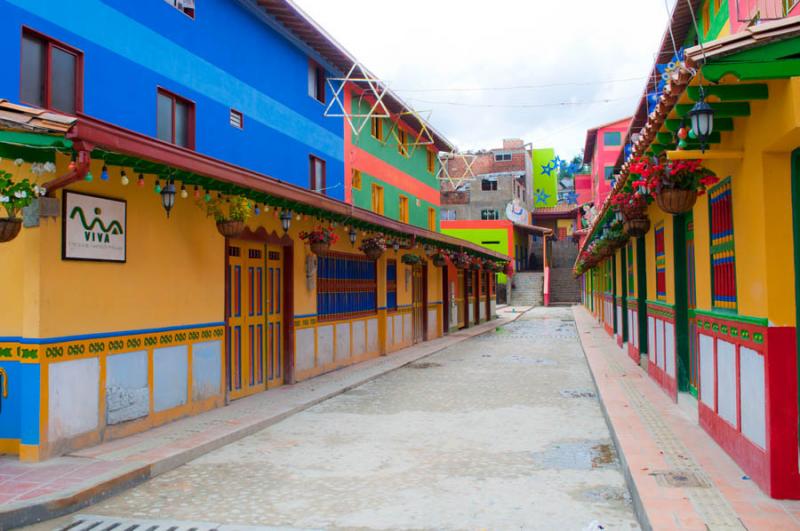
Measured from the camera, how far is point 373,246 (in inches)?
616

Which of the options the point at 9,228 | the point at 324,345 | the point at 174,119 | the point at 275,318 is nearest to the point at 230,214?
the point at 275,318

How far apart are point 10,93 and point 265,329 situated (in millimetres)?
5289

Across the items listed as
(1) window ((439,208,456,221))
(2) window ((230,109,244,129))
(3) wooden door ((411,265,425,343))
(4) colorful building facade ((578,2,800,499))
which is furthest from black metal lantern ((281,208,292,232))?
(1) window ((439,208,456,221))

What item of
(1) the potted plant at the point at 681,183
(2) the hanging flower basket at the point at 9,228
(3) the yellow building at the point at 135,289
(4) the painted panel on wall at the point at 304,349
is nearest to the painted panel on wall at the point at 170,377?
(3) the yellow building at the point at 135,289

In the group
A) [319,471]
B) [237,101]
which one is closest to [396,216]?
[237,101]

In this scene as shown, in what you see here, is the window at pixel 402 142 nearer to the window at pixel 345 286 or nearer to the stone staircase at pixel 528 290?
the window at pixel 345 286

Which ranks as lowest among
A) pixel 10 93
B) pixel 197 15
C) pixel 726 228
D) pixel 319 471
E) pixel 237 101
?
pixel 319 471

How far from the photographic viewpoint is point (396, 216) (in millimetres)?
25266

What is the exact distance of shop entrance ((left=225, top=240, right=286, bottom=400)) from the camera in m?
10.8

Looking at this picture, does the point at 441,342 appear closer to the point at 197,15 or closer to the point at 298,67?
the point at 298,67

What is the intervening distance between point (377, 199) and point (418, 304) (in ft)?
13.1

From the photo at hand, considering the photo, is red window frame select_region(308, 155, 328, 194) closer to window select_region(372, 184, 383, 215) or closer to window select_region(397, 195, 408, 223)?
window select_region(372, 184, 383, 215)

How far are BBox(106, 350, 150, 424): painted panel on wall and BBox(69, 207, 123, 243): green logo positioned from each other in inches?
55.2

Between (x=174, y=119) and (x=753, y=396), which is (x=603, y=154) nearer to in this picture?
(x=174, y=119)
